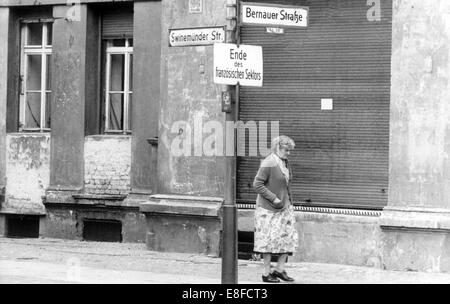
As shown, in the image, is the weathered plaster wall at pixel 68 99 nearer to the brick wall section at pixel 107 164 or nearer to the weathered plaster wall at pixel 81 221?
the brick wall section at pixel 107 164

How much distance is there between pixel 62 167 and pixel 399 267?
7119 millimetres

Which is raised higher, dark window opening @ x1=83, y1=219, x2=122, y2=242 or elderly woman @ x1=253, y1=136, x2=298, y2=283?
elderly woman @ x1=253, y1=136, x2=298, y2=283

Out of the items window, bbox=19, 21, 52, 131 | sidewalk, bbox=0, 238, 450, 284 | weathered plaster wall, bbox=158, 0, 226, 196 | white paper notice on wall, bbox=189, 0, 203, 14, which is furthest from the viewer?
window, bbox=19, 21, 52, 131

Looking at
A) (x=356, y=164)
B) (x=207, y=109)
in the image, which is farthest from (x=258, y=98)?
(x=356, y=164)

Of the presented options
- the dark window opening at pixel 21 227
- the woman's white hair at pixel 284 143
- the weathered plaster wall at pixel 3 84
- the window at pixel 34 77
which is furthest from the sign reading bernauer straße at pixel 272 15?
the dark window opening at pixel 21 227

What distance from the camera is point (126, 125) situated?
18500mm

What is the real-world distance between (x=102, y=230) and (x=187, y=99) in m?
3.49

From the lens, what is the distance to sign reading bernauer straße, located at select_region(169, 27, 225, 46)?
40.0ft

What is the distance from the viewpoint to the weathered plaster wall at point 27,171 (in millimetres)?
18906

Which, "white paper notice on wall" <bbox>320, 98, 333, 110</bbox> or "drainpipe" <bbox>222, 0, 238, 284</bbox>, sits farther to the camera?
"white paper notice on wall" <bbox>320, 98, 333, 110</bbox>

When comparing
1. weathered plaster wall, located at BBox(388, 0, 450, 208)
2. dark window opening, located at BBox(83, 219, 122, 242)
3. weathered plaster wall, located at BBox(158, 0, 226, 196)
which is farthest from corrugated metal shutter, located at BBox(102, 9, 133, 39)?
weathered plaster wall, located at BBox(388, 0, 450, 208)

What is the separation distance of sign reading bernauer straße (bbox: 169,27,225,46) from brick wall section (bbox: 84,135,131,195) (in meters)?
5.72

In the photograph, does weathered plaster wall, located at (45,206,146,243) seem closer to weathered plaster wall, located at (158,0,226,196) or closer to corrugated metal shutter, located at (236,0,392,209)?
weathered plaster wall, located at (158,0,226,196)

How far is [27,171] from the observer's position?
1903cm
